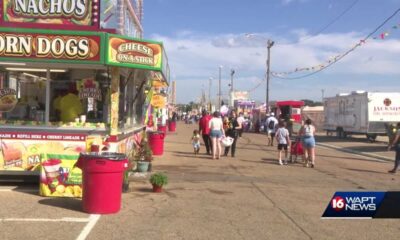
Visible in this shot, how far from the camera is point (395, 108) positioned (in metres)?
33.4

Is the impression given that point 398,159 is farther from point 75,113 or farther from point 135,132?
point 75,113

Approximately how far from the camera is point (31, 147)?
39.1 feet

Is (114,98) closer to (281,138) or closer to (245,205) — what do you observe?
(245,205)

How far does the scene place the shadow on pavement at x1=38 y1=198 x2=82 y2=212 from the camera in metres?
9.21

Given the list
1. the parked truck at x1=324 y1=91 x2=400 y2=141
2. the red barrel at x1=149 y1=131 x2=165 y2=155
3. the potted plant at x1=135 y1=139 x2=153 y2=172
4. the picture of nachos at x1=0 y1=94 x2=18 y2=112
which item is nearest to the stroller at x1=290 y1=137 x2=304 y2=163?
the red barrel at x1=149 y1=131 x2=165 y2=155

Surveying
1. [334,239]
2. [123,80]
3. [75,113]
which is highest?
[123,80]

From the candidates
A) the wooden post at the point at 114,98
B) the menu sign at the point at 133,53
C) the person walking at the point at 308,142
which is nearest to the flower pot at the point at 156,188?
the wooden post at the point at 114,98

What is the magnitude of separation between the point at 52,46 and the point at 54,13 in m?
2.38

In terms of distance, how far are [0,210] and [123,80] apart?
702cm

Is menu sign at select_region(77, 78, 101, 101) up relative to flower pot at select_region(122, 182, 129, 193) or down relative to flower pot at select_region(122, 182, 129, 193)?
up

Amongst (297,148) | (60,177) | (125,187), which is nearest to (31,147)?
(60,177)

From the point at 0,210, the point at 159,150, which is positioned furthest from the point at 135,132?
the point at 0,210

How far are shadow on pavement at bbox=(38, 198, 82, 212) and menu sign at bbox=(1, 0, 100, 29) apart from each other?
17.1ft

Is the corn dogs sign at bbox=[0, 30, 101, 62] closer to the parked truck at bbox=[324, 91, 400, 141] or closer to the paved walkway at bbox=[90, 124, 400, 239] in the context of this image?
the paved walkway at bbox=[90, 124, 400, 239]
